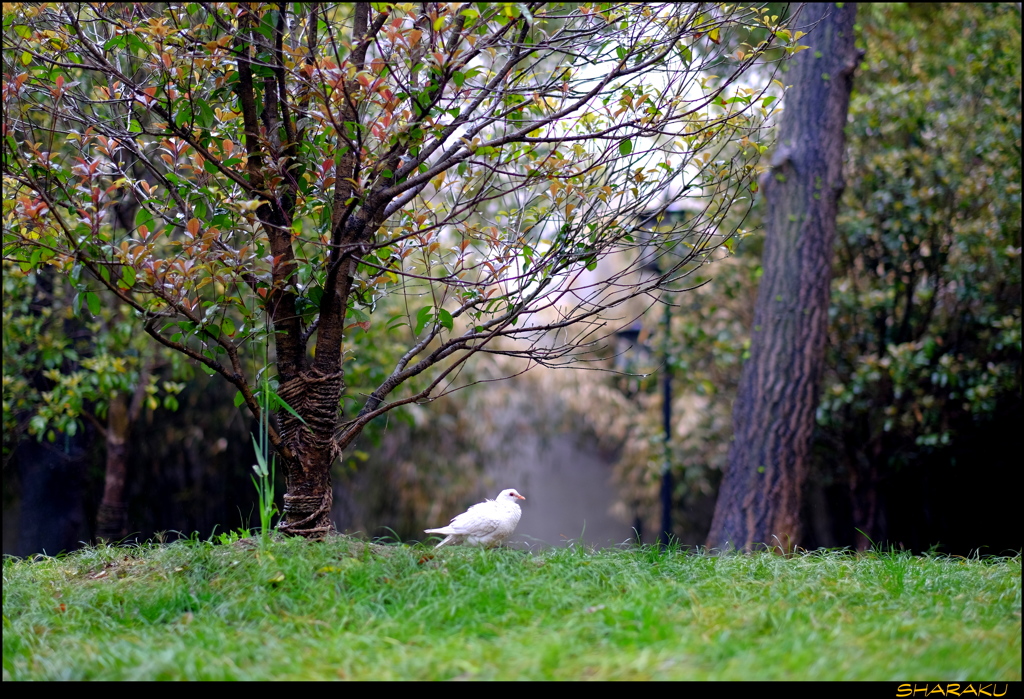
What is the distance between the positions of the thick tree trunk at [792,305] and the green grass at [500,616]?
2.04 meters

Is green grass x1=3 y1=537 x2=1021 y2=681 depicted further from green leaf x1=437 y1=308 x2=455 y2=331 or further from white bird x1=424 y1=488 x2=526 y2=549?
green leaf x1=437 y1=308 x2=455 y2=331

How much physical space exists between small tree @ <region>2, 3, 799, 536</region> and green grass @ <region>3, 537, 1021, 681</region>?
72 centimetres

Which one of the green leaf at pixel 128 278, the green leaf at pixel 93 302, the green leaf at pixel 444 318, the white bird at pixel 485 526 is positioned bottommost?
the white bird at pixel 485 526

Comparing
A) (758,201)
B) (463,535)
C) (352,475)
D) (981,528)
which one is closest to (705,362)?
(758,201)

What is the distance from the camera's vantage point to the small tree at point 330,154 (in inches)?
125

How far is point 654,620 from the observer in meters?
2.67

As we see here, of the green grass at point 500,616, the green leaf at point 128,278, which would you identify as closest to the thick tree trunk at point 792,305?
the green grass at point 500,616

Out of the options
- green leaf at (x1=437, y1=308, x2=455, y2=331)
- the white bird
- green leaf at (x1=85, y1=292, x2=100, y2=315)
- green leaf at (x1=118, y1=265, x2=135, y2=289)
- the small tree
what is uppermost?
the small tree

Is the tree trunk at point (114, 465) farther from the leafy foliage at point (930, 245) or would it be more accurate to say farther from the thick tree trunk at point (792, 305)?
the leafy foliage at point (930, 245)

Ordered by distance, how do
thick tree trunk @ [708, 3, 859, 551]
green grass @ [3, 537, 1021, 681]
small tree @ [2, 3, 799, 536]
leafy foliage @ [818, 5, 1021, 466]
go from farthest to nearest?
1. leafy foliage @ [818, 5, 1021, 466]
2. thick tree trunk @ [708, 3, 859, 551]
3. small tree @ [2, 3, 799, 536]
4. green grass @ [3, 537, 1021, 681]

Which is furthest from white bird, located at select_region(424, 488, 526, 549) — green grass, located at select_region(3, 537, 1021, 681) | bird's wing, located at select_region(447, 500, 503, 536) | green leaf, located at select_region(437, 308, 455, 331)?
green leaf, located at select_region(437, 308, 455, 331)

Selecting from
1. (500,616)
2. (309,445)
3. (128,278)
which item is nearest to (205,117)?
(128,278)

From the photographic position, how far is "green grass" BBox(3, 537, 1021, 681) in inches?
91.9

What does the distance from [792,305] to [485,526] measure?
3494mm
